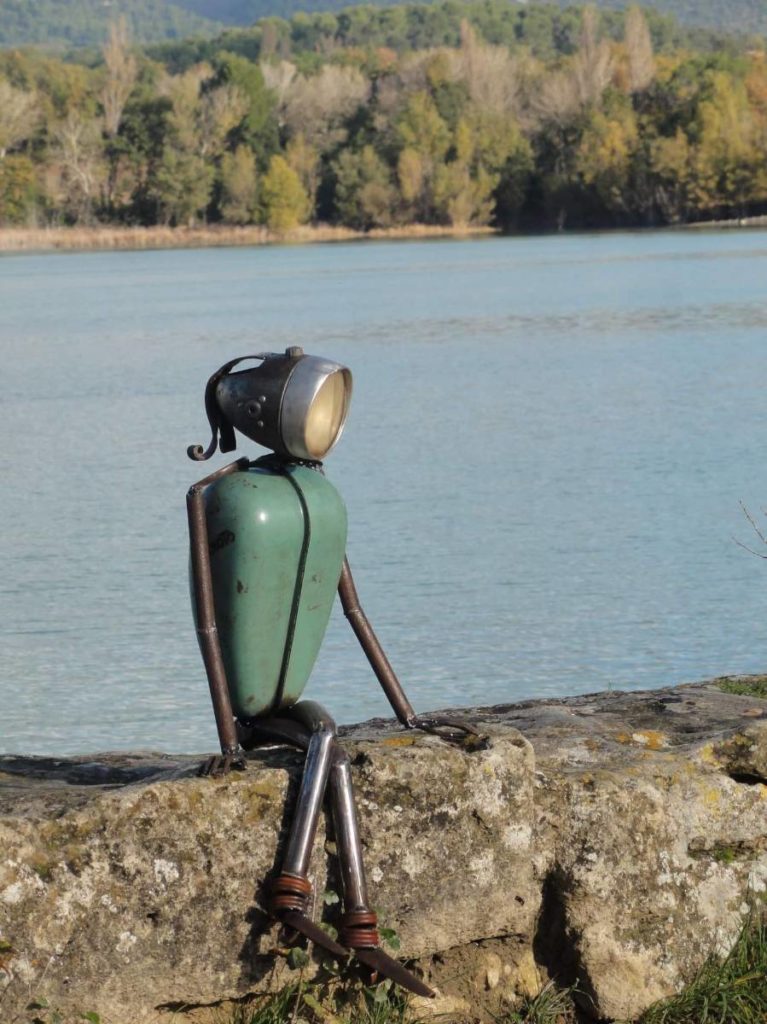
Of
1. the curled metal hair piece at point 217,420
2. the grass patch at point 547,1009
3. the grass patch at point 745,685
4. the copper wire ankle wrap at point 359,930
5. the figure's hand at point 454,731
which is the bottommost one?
the grass patch at point 745,685

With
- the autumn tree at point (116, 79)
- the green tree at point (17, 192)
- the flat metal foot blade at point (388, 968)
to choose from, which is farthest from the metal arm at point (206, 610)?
the autumn tree at point (116, 79)

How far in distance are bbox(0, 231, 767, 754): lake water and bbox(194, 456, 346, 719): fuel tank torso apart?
3623mm

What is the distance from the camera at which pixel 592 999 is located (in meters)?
3.15

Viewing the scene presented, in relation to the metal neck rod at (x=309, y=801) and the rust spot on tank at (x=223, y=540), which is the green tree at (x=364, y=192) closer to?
the rust spot on tank at (x=223, y=540)

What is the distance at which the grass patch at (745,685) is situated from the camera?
503cm

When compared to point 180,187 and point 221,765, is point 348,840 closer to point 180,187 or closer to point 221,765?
point 221,765

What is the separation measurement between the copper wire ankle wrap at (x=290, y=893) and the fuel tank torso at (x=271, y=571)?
52 cm

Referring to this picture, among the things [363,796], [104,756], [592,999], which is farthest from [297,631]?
[104,756]

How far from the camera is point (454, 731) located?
3.24 metres

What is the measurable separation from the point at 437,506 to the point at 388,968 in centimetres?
1004

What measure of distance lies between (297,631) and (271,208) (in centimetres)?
10606

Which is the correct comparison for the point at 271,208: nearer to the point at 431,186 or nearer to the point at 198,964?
the point at 431,186

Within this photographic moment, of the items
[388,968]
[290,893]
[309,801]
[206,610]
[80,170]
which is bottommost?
[80,170]

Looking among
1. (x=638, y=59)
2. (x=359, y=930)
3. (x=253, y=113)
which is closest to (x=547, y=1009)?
(x=359, y=930)
